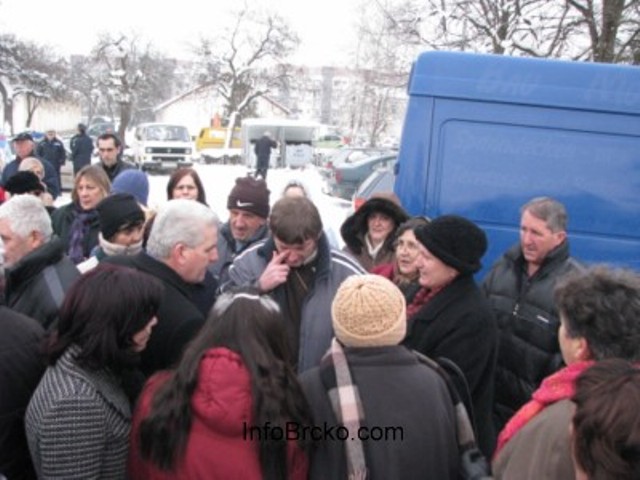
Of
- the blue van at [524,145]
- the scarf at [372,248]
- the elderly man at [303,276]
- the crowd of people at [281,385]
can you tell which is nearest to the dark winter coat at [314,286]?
the elderly man at [303,276]

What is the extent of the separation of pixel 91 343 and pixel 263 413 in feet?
2.02

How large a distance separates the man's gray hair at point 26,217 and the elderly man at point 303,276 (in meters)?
1.15

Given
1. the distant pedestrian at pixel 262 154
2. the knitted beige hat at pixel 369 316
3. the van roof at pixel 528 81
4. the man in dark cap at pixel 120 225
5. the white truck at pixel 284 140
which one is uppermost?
the van roof at pixel 528 81

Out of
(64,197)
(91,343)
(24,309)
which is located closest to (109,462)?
(91,343)

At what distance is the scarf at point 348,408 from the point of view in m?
1.89

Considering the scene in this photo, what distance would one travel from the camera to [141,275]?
2092mm

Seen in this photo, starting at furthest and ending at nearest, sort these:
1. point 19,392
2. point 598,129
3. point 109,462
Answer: point 598,129, point 19,392, point 109,462

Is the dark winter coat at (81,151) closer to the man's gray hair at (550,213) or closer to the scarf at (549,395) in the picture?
the man's gray hair at (550,213)

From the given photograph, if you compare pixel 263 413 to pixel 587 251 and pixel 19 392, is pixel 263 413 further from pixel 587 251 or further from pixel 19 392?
pixel 587 251

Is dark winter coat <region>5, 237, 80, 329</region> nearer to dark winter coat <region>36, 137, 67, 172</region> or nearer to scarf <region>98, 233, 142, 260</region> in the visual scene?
scarf <region>98, 233, 142, 260</region>

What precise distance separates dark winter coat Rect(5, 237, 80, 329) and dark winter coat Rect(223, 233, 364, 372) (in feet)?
2.68

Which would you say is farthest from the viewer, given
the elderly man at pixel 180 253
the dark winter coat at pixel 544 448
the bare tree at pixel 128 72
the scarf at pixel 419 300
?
the bare tree at pixel 128 72

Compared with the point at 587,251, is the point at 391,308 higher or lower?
higher

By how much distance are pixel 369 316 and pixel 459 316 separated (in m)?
0.84
